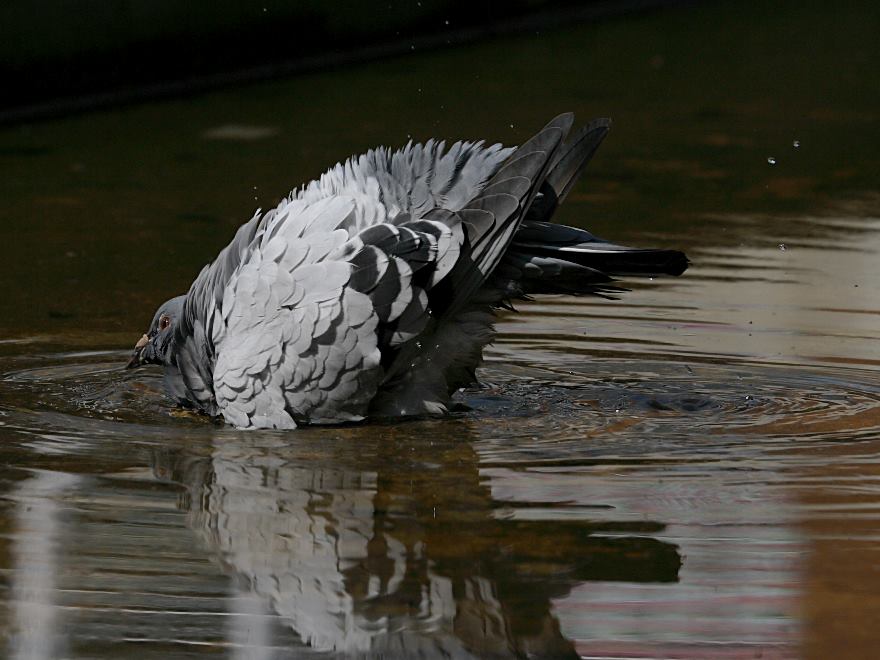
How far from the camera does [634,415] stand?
208 inches

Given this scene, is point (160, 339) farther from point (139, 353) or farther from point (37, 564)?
point (37, 564)

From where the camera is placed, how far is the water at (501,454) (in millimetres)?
3607

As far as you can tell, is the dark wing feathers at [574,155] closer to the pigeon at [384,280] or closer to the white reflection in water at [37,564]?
the pigeon at [384,280]

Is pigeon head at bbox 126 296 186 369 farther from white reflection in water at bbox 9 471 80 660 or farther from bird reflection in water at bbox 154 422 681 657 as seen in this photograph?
white reflection in water at bbox 9 471 80 660

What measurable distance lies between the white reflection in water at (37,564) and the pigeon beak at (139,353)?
3.25 ft

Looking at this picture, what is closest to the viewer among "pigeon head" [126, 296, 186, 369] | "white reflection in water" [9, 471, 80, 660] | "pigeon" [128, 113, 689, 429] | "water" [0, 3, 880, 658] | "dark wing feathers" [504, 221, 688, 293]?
"white reflection in water" [9, 471, 80, 660]

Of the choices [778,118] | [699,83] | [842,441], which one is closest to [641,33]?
[699,83]

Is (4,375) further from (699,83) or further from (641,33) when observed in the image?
(641,33)

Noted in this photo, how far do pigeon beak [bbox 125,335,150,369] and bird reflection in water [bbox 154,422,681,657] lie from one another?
2.52 ft

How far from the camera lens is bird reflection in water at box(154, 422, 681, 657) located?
355cm

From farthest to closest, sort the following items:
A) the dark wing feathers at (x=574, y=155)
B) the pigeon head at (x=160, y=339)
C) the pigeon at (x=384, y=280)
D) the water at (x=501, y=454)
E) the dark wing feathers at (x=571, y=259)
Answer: the pigeon head at (x=160, y=339), the dark wing feathers at (x=574, y=155), the dark wing feathers at (x=571, y=259), the pigeon at (x=384, y=280), the water at (x=501, y=454)

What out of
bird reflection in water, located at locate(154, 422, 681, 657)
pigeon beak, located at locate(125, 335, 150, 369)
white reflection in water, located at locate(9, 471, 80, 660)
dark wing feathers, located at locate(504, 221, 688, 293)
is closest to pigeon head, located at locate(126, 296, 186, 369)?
pigeon beak, located at locate(125, 335, 150, 369)

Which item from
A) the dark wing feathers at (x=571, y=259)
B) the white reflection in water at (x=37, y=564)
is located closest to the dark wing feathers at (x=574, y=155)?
the dark wing feathers at (x=571, y=259)

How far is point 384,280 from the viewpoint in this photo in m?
4.97
